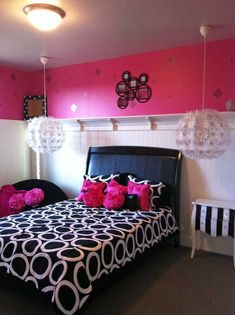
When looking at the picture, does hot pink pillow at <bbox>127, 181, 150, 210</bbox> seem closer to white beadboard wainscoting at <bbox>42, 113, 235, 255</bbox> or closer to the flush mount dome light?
white beadboard wainscoting at <bbox>42, 113, 235, 255</bbox>

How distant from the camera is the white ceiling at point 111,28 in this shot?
2432 mm

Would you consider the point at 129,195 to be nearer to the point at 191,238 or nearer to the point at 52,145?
the point at 191,238

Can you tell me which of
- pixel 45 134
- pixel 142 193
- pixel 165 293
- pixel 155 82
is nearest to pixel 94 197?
pixel 142 193

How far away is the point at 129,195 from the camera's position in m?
3.40

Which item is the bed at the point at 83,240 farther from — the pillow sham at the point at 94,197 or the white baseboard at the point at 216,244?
the white baseboard at the point at 216,244

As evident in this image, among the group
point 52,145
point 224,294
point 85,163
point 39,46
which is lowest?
point 224,294

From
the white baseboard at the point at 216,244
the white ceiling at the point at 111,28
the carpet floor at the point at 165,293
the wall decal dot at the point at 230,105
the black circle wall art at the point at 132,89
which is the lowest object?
the carpet floor at the point at 165,293

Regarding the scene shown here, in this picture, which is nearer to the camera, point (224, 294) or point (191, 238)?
point (224, 294)

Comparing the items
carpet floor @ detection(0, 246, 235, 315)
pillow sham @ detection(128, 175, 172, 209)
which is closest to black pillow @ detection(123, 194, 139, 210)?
pillow sham @ detection(128, 175, 172, 209)

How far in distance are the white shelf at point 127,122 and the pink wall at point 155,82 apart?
14cm

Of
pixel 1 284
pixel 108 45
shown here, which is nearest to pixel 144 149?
pixel 108 45

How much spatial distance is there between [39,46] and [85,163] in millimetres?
1725

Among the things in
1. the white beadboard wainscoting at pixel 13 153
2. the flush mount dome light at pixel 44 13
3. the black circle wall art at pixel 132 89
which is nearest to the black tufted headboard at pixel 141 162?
the black circle wall art at pixel 132 89

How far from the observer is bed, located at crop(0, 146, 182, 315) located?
2.11 m
